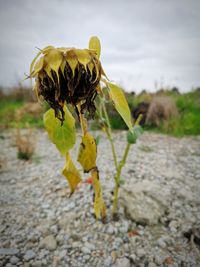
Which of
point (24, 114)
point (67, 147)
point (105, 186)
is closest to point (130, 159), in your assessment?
point (105, 186)

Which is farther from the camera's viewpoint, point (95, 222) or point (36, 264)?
point (95, 222)

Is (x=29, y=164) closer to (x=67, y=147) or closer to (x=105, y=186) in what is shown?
(x=105, y=186)

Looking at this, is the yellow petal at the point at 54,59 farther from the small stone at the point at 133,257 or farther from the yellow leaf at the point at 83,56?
the small stone at the point at 133,257

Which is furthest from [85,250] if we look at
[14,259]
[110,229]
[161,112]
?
[161,112]

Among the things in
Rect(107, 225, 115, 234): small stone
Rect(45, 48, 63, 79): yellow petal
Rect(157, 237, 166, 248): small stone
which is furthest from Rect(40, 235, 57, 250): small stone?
Rect(45, 48, 63, 79): yellow petal

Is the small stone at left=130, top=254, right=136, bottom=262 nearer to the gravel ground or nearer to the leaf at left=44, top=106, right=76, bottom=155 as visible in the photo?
the gravel ground

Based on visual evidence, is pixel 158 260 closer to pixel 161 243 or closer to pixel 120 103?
pixel 161 243
